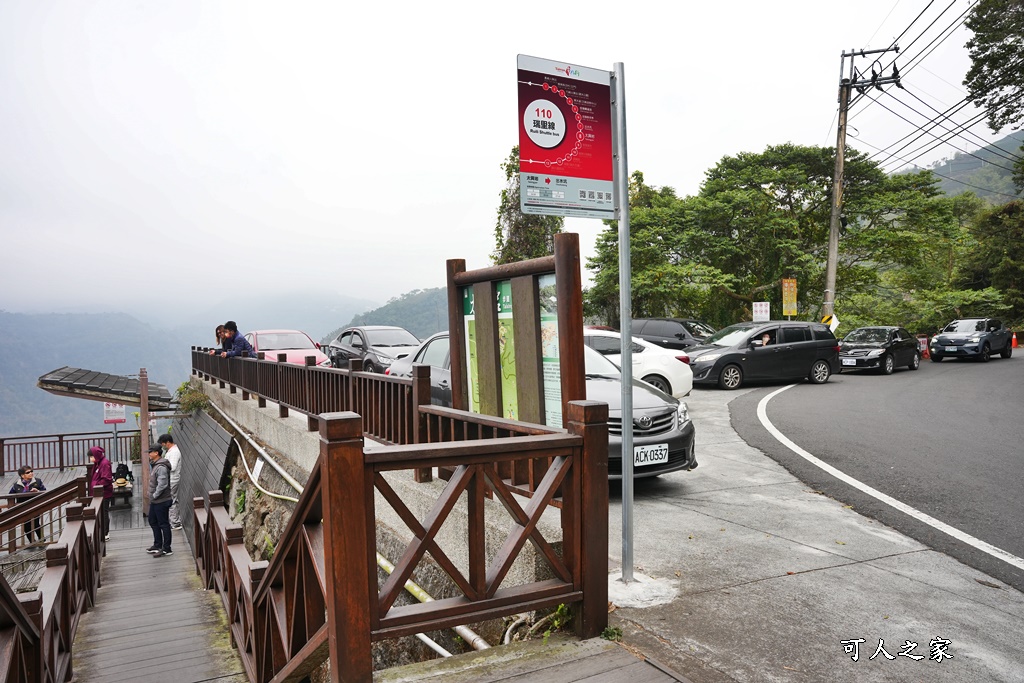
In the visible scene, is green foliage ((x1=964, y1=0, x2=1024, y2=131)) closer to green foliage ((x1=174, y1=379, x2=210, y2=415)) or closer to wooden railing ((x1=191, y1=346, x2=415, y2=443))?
wooden railing ((x1=191, y1=346, x2=415, y2=443))

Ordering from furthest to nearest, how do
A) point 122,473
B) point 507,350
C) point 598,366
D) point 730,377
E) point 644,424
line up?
point 122,473, point 730,377, point 598,366, point 644,424, point 507,350

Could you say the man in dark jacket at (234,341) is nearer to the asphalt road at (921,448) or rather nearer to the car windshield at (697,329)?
the asphalt road at (921,448)

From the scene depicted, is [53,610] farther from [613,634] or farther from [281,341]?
[281,341]

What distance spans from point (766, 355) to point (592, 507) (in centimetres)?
1452

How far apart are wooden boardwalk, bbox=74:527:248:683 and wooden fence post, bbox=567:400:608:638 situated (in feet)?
13.7

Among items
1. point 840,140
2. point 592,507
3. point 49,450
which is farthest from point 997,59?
point 49,450

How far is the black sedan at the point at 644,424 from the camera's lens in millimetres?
6039

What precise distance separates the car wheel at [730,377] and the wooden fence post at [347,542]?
14.5 metres

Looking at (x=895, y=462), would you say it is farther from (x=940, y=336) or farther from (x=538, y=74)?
(x=940, y=336)

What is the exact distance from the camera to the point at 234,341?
1561cm

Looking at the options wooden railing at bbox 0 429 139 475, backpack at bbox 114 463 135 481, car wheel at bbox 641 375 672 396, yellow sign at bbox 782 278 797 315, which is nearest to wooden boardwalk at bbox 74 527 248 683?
car wheel at bbox 641 375 672 396

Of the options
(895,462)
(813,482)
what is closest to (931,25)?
(895,462)

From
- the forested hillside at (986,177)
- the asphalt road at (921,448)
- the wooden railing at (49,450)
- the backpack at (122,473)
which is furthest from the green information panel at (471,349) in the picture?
the forested hillside at (986,177)

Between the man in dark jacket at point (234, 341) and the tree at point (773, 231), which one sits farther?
the tree at point (773, 231)
